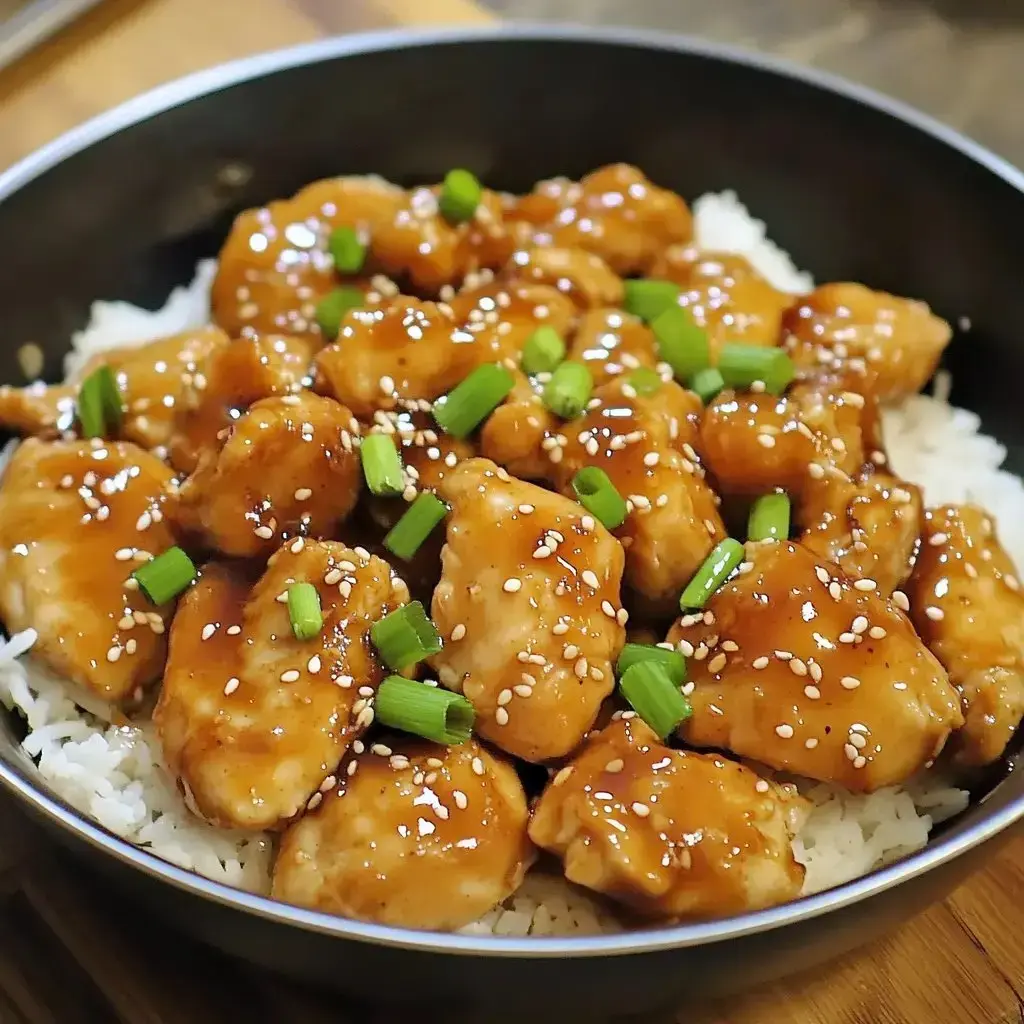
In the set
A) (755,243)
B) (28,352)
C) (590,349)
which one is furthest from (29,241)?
(755,243)

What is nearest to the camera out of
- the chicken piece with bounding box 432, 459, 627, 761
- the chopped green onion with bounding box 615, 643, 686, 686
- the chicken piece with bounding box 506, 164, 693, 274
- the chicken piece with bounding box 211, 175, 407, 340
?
the chicken piece with bounding box 432, 459, 627, 761

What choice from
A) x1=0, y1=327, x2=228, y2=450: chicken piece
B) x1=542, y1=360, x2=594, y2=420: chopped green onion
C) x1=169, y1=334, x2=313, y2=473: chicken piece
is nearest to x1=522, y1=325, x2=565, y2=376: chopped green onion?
x1=542, y1=360, x2=594, y2=420: chopped green onion

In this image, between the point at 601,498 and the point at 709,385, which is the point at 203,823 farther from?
A: the point at 709,385

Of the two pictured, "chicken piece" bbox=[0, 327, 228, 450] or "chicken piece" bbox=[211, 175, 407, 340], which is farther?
"chicken piece" bbox=[211, 175, 407, 340]

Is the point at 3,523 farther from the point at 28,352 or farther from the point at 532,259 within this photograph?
the point at 532,259

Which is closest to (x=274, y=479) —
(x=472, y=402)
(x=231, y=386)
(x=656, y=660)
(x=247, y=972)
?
(x=231, y=386)

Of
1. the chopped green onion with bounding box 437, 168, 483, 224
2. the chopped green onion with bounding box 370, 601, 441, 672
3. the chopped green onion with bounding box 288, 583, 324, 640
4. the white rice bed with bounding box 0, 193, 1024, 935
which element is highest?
the chopped green onion with bounding box 437, 168, 483, 224

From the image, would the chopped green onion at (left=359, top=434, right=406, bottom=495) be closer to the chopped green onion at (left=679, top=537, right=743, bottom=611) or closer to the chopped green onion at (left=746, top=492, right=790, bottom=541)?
the chopped green onion at (left=679, top=537, right=743, bottom=611)
